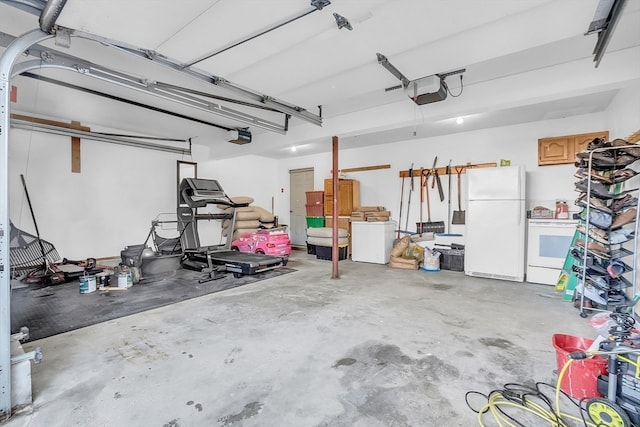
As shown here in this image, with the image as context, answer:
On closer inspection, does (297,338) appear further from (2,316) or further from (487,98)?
(487,98)

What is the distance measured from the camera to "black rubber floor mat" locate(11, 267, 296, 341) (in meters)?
3.13

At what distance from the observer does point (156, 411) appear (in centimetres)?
177

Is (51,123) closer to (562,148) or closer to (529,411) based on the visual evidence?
(529,411)

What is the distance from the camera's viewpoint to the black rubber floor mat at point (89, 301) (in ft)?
10.3

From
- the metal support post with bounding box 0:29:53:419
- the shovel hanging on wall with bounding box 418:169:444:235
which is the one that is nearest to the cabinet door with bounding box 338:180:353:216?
the shovel hanging on wall with bounding box 418:169:444:235

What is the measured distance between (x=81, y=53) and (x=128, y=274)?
3.00 meters

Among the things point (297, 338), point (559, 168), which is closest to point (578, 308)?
point (559, 168)

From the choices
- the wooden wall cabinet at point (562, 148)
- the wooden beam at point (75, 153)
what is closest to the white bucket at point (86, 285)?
the wooden beam at point (75, 153)

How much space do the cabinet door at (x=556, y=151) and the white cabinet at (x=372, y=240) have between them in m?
3.04

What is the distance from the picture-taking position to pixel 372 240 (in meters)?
6.62

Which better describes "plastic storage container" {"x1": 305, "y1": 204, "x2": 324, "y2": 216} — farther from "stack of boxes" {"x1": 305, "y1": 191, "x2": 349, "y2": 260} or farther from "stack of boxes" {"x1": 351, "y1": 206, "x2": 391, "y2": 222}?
"stack of boxes" {"x1": 351, "y1": 206, "x2": 391, "y2": 222}

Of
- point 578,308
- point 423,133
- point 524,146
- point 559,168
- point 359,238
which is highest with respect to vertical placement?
point 423,133

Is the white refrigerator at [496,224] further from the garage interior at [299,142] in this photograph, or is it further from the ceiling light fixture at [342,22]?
the ceiling light fixture at [342,22]

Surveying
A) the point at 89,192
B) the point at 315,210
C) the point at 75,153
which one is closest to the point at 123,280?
the point at 89,192
